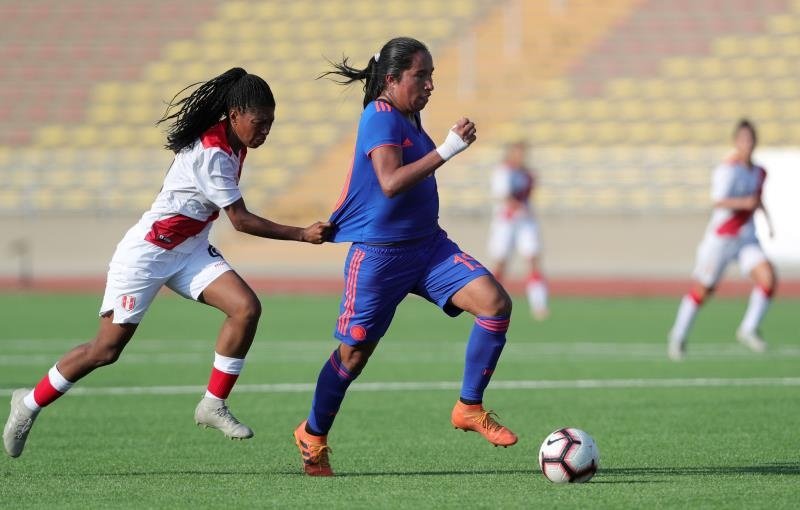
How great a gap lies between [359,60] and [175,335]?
646 inches

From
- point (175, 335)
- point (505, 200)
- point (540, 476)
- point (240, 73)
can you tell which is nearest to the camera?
point (540, 476)

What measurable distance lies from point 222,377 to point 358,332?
3.07 ft

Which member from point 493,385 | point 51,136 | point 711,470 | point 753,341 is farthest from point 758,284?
point 51,136

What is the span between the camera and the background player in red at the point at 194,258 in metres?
7.41

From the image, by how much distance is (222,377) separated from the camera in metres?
7.58

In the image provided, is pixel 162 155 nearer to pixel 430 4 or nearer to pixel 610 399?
pixel 430 4

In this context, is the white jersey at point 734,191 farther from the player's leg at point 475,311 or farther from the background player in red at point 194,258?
the background player in red at point 194,258

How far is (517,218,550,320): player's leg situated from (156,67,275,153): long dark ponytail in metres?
12.7

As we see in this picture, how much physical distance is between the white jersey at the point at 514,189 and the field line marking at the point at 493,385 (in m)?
9.16

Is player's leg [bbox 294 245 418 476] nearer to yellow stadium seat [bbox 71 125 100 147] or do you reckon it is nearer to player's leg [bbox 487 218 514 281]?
player's leg [bbox 487 218 514 281]

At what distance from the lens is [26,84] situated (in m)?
34.1

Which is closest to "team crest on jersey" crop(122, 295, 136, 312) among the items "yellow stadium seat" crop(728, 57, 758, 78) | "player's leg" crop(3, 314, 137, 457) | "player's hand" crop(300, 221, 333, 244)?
"player's leg" crop(3, 314, 137, 457)

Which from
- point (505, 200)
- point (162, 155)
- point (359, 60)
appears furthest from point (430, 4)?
point (505, 200)

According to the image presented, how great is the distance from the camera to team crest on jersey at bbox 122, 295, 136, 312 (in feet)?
24.6
